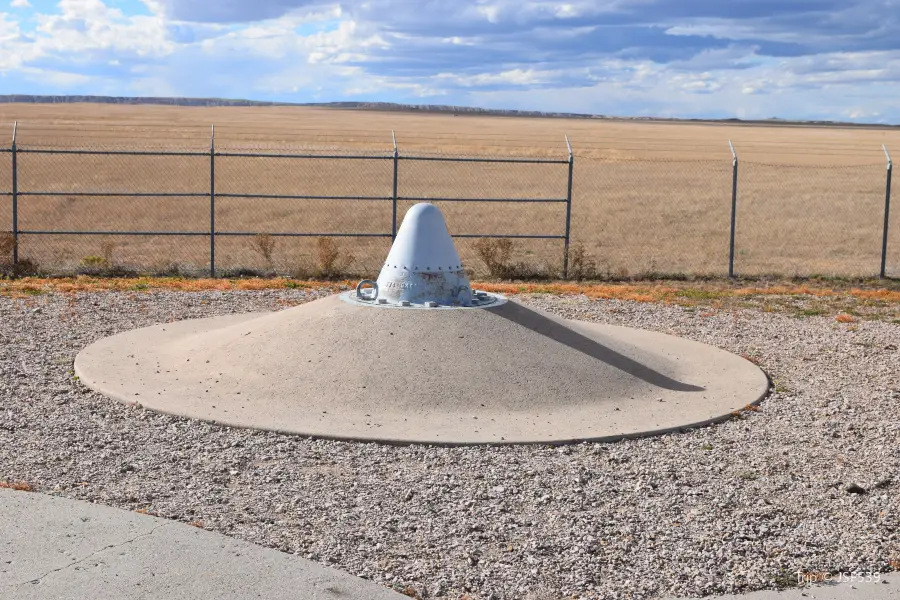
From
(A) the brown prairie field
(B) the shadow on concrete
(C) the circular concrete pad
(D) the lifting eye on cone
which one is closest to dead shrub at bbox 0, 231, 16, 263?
(A) the brown prairie field

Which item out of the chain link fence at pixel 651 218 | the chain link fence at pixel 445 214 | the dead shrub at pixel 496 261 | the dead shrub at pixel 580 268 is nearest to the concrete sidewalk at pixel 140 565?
the chain link fence at pixel 445 214

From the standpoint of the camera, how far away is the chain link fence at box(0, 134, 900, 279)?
16906mm

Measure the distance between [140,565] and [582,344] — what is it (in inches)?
219

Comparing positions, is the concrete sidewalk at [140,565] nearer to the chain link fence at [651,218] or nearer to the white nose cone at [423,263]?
the white nose cone at [423,263]

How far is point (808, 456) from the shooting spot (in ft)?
23.7

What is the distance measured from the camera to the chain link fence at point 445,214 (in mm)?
16906

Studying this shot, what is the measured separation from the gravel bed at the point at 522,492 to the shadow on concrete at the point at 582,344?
3.18 feet

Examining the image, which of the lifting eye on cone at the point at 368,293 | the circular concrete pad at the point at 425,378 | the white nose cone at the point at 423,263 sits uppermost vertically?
the white nose cone at the point at 423,263

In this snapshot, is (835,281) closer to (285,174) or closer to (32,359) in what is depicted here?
(32,359)

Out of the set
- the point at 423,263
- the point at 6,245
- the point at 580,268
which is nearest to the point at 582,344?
the point at 423,263

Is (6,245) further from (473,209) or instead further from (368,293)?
(473,209)

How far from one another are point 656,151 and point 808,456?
56.2 meters

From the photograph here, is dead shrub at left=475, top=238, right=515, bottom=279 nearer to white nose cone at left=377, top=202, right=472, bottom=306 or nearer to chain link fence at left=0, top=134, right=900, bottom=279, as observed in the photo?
chain link fence at left=0, top=134, right=900, bottom=279

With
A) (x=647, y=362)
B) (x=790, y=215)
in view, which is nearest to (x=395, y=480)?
(x=647, y=362)
